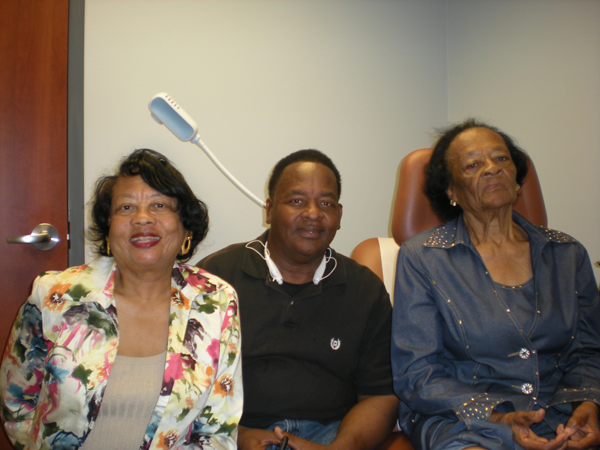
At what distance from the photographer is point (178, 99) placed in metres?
1.83

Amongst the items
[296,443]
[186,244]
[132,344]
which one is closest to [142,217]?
[186,244]

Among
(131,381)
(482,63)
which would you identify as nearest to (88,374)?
(131,381)

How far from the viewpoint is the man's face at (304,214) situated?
4.28 ft

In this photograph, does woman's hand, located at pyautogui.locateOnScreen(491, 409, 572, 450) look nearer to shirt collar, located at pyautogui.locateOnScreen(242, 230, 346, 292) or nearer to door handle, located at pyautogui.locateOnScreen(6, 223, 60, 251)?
shirt collar, located at pyautogui.locateOnScreen(242, 230, 346, 292)

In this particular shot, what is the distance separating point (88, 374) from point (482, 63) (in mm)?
2277

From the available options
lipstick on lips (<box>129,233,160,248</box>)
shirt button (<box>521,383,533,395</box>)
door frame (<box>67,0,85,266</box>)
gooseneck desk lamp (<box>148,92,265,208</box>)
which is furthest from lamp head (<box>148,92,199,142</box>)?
shirt button (<box>521,383,533,395</box>)

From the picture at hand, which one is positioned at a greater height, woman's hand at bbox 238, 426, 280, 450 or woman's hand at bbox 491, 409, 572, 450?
woman's hand at bbox 491, 409, 572, 450

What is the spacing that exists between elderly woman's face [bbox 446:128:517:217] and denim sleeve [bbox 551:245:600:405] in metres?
0.32

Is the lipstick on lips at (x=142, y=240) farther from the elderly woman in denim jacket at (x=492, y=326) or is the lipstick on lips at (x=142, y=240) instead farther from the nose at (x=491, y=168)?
the nose at (x=491, y=168)

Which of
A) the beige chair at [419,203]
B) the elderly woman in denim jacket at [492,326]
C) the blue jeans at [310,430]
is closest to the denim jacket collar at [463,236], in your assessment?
the elderly woman in denim jacket at [492,326]

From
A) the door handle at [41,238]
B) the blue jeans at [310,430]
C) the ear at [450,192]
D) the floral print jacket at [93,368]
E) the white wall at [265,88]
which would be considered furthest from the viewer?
the white wall at [265,88]

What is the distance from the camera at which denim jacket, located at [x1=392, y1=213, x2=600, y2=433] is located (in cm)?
117

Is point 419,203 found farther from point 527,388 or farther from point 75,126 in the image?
point 75,126

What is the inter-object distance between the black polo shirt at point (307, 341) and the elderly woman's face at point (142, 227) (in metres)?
0.25
